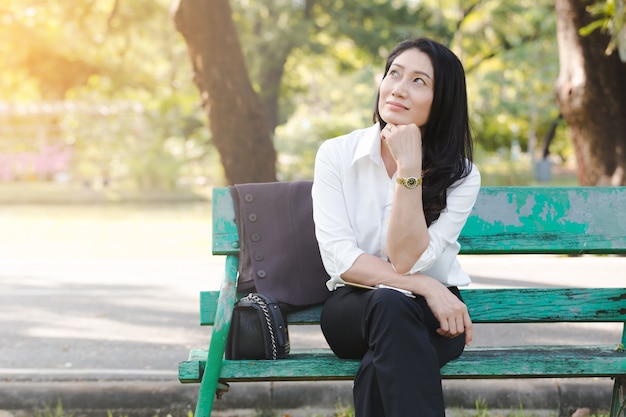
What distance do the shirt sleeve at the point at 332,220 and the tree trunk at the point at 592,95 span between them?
739cm

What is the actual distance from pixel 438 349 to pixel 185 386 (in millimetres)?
1650

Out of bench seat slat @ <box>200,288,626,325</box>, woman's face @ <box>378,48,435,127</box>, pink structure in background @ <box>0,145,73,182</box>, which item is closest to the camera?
woman's face @ <box>378,48,435,127</box>

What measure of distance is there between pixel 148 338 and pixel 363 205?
3265 millimetres

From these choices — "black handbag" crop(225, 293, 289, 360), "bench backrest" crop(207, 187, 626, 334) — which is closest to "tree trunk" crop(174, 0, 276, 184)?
"bench backrest" crop(207, 187, 626, 334)

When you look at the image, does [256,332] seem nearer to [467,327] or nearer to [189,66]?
[467,327]

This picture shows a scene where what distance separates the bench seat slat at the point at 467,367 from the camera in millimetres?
3258

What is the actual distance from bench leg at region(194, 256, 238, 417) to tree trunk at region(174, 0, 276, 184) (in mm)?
7296

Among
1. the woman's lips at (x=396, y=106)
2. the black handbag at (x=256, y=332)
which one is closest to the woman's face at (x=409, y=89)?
the woman's lips at (x=396, y=106)

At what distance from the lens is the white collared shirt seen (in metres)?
3.44

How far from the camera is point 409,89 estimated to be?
350 cm

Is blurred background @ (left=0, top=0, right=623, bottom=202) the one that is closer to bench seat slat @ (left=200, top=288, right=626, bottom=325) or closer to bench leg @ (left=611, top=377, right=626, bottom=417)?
bench seat slat @ (left=200, top=288, right=626, bottom=325)

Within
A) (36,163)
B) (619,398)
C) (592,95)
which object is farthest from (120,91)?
(619,398)

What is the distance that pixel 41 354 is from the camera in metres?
5.84

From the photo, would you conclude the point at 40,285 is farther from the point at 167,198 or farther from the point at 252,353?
the point at 167,198
